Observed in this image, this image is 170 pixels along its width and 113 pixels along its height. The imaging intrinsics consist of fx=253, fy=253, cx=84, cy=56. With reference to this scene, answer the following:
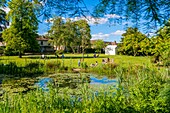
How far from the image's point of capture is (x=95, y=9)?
1.99m

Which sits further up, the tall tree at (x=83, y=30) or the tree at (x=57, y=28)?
the tall tree at (x=83, y=30)

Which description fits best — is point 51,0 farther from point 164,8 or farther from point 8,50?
point 8,50

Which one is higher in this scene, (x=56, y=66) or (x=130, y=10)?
(x=130, y=10)

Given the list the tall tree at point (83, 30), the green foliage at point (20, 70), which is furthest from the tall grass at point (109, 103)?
the green foliage at point (20, 70)

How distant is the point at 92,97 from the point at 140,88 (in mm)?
1038

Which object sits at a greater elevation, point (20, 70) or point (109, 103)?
point (109, 103)

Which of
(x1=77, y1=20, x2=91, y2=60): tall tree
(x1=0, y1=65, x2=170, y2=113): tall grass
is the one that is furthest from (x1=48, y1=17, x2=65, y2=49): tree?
(x1=0, y1=65, x2=170, y2=113): tall grass

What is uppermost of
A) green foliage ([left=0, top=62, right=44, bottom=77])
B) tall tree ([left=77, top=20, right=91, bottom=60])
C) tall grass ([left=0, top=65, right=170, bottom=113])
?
tall tree ([left=77, top=20, right=91, bottom=60])

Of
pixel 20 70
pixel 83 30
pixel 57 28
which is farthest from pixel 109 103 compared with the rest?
pixel 83 30

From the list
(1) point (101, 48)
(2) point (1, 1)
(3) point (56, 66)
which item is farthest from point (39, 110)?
(1) point (101, 48)

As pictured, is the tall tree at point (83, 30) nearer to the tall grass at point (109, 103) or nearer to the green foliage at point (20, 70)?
the tall grass at point (109, 103)

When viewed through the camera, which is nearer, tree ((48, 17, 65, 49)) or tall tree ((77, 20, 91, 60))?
tree ((48, 17, 65, 49))

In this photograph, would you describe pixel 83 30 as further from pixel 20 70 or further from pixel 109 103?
pixel 109 103

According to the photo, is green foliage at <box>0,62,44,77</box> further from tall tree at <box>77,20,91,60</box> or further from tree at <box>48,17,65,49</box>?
tree at <box>48,17,65,49</box>
